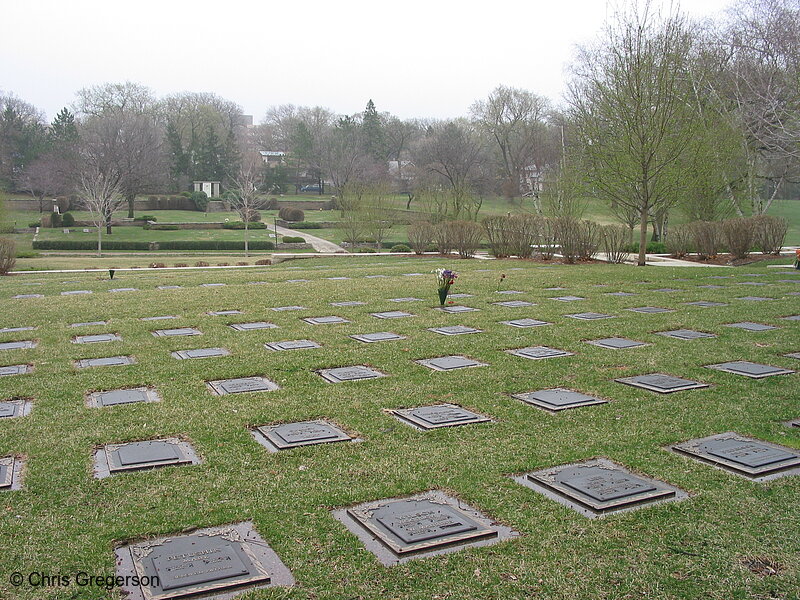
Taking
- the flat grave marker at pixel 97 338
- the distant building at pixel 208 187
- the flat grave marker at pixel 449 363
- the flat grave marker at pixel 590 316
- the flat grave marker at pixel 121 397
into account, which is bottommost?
the flat grave marker at pixel 97 338

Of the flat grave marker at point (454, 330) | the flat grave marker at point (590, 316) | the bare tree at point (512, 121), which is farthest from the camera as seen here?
the bare tree at point (512, 121)

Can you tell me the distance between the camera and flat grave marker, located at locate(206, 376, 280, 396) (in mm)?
5668

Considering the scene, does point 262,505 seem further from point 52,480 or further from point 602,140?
point 602,140

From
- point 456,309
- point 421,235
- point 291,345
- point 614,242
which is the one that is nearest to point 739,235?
point 614,242

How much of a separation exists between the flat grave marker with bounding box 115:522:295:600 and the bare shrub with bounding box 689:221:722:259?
2111 centimetres

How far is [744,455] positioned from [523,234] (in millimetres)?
17244

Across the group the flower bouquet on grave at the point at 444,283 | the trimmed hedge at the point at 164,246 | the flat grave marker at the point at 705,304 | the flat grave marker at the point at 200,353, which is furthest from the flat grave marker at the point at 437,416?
the trimmed hedge at the point at 164,246

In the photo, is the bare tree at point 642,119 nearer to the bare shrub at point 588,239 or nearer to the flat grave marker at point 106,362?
the bare shrub at point 588,239

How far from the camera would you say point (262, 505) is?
3.51m

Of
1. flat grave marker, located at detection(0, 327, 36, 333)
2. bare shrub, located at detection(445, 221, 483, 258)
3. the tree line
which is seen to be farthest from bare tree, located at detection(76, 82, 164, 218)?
flat grave marker, located at detection(0, 327, 36, 333)

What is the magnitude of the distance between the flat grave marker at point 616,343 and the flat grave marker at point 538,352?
1.82ft

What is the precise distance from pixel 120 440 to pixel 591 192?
A: 61.9 ft

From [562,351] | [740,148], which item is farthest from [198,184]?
[562,351]

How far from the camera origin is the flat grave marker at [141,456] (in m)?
4.01
